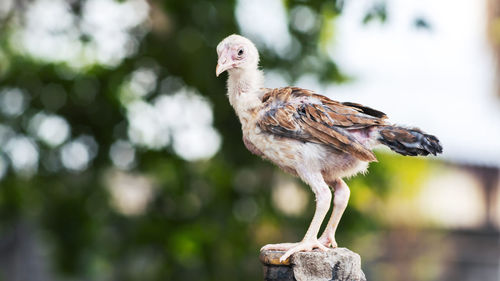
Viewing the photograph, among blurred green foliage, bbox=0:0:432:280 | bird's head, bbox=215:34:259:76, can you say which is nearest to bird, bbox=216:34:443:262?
bird's head, bbox=215:34:259:76

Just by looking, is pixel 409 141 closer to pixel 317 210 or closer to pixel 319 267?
pixel 317 210

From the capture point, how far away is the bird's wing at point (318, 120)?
7.57 ft

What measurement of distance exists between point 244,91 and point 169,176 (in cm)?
379

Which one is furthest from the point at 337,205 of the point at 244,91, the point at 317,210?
the point at 244,91

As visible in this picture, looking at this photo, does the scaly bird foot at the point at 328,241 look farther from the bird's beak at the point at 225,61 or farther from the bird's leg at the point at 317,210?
the bird's beak at the point at 225,61

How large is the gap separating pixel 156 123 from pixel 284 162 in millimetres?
3896

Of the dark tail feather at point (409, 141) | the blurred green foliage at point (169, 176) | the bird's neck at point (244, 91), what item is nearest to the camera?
the dark tail feather at point (409, 141)

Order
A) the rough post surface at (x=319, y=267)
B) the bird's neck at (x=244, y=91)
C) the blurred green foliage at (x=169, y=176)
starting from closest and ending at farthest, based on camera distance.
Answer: the rough post surface at (x=319, y=267) < the bird's neck at (x=244, y=91) < the blurred green foliage at (x=169, y=176)

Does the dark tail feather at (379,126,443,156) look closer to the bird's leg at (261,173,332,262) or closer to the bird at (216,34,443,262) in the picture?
the bird at (216,34,443,262)

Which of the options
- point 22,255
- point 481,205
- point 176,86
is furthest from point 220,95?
point 481,205

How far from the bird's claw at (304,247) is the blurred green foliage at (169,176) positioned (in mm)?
3352

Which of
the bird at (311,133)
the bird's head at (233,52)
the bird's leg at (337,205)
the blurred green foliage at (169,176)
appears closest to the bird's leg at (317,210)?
the bird at (311,133)

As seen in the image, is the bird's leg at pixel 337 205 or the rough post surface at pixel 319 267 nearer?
the rough post surface at pixel 319 267

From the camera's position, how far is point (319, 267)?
233cm
